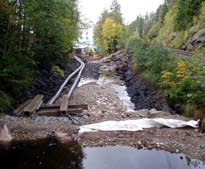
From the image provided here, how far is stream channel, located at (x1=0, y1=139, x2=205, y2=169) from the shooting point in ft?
18.1

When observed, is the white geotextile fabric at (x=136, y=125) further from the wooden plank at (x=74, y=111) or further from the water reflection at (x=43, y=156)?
the wooden plank at (x=74, y=111)

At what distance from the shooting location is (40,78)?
51.2ft

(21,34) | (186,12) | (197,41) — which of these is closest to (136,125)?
(21,34)

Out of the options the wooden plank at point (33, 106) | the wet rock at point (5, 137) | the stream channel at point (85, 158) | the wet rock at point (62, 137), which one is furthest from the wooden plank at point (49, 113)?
the stream channel at point (85, 158)

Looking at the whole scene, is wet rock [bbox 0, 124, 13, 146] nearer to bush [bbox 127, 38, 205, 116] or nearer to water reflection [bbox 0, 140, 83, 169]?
water reflection [bbox 0, 140, 83, 169]

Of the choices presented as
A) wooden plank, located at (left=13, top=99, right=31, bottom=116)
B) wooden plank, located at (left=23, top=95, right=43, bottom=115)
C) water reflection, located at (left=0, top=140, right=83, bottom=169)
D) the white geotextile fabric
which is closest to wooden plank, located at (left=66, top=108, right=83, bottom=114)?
wooden plank, located at (left=23, top=95, right=43, bottom=115)

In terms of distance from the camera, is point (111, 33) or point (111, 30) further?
point (111, 33)

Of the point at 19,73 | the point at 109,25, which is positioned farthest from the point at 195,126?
the point at 109,25

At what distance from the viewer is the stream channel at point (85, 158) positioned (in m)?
5.52

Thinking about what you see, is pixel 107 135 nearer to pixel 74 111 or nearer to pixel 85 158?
pixel 85 158

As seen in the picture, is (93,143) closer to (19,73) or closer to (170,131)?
(170,131)

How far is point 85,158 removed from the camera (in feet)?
19.3

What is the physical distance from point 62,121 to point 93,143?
2485 millimetres

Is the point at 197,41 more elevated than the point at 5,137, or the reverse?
the point at 197,41
